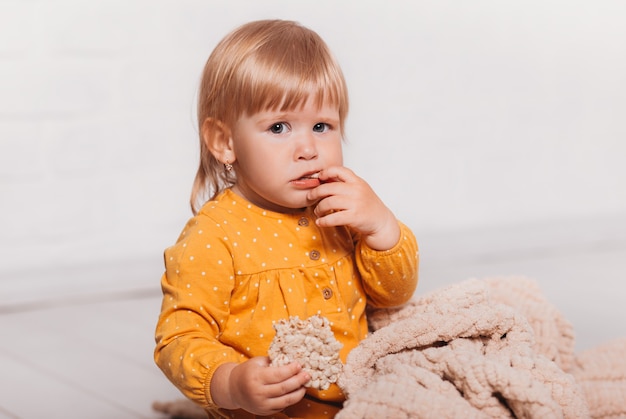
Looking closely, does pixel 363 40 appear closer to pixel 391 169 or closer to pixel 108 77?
pixel 391 169

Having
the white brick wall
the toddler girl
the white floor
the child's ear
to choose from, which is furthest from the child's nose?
the white brick wall

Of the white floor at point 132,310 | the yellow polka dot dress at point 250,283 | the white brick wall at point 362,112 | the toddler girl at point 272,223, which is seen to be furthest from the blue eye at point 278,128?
the white brick wall at point 362,112

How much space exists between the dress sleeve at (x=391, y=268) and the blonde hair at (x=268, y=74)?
0.66 feet

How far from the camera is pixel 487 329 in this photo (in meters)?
1.15

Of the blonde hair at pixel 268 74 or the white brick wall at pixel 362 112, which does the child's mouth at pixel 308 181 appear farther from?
the white brick wall at pixel 362 112

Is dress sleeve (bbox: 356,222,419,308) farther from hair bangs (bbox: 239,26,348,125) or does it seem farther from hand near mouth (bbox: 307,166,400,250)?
hair bangs (bbox: 239,26,348,125)

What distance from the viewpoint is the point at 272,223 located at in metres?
1.22

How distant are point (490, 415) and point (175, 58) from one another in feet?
5.04

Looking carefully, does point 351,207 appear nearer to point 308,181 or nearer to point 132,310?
point 308,181

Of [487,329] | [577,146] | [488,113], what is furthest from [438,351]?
[577,146]

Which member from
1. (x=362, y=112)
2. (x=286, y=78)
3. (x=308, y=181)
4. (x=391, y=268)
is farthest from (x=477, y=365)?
(x=362, y=112)

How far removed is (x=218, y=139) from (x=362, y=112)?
4.19ft

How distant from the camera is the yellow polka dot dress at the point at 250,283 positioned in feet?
3.63

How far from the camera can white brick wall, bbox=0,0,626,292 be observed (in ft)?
7.30
